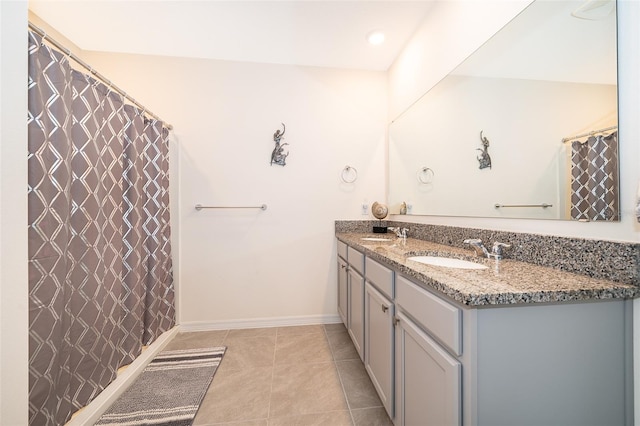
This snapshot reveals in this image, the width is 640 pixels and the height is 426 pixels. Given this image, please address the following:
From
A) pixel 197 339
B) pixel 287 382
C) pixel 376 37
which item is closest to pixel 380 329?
pixel 287 382

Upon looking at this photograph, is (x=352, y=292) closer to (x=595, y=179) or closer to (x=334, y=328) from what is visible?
(x=334, y=328)

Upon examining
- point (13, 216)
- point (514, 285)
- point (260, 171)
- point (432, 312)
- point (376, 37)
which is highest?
point (376, 37)

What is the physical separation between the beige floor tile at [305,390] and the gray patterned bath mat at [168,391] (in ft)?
1.43

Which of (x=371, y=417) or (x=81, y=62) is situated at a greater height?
(x=81, y=62)

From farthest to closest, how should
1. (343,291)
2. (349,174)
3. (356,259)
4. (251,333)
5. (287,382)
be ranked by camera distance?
(349,174)
(251,333)
(343,291)
(356,259)
(287,382)

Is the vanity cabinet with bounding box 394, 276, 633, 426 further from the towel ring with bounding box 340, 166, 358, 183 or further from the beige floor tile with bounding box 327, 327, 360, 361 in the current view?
the towel ring with bounding box 340, 166, 358, 183

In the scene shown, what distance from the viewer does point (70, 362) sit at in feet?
3.70

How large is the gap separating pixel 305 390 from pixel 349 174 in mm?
1751

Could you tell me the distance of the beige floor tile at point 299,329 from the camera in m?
2.11

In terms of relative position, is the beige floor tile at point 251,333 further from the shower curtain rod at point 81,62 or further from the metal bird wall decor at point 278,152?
the shower curtain rod at point 81,62

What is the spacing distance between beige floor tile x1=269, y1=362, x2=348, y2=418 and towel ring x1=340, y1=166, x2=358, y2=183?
1.55 metres

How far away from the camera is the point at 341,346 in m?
1.88

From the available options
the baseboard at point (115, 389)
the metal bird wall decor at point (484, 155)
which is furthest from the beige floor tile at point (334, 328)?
the metal bird wall decor at point (484, 155)

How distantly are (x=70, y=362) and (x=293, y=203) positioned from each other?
5.50 feet
